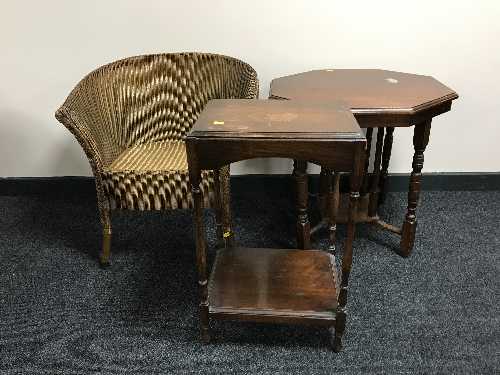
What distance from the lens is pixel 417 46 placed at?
7.16 ft

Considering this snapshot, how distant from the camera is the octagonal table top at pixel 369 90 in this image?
1545mm

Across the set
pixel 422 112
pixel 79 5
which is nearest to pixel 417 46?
pixel 422 112

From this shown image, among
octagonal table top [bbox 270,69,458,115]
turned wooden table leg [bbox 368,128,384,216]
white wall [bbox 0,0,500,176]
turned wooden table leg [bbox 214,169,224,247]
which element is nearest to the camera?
octagonal table top [bbox 270,69,458,115]

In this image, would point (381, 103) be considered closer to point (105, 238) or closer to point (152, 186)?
point (152, 186)

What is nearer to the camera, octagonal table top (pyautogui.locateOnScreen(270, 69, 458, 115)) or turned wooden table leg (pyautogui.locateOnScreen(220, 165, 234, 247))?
octagonal table top (pyautogui.locateOnScreen(270, 69, 458, 115))

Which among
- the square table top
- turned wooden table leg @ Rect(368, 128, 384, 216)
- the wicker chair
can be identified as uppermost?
the square table top

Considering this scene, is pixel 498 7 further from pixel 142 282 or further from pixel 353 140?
pixel 142 282

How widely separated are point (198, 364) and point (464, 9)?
6.64 ft

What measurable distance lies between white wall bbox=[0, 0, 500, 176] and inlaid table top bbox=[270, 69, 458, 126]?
0.28m

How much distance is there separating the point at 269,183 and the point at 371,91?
3.12 feet

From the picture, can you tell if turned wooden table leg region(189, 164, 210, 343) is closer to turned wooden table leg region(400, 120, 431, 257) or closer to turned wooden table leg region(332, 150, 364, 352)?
turned wooden table leg region(332, 150, 364, 352)

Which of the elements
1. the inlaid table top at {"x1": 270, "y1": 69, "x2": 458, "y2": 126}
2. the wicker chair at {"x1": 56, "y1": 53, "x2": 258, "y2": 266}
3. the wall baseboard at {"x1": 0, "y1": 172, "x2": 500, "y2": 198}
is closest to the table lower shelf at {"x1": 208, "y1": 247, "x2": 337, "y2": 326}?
the wicker chair at {"x1": 56, "y1": 53, "x2": 258, "y2": 266}

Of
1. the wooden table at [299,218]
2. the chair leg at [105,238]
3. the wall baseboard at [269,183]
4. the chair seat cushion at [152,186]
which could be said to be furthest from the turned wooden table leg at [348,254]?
the wall baseboard at [269,183]

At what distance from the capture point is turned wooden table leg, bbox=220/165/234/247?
5.64 feet
